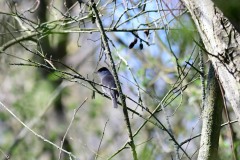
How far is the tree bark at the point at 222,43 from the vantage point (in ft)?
6.68

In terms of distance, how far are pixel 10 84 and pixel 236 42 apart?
28.9ft

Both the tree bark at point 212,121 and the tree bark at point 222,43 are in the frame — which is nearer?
the tree bark at point 222,43

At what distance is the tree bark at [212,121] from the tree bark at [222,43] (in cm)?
50

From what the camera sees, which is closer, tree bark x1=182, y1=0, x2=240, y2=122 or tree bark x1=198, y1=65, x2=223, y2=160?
tree bark x1=182, y1=0, x2=240, y2=122

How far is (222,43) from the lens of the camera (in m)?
2.08

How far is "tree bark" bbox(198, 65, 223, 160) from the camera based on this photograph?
8.60 ft

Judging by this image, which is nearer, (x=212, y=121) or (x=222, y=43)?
(x=222, y=43)

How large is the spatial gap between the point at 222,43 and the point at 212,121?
655mm

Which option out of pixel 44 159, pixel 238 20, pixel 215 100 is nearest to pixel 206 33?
pixel 238 20

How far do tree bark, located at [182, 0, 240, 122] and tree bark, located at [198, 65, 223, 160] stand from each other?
50 cm

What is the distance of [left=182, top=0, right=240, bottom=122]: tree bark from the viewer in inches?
80.1

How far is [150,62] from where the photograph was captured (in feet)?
25.3

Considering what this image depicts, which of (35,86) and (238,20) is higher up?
(35,86)

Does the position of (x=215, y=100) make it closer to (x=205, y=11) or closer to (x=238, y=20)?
(x=205, y=11)
